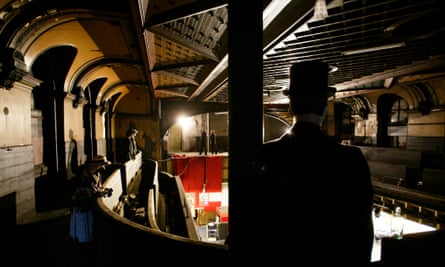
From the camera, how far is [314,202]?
1.12 metres

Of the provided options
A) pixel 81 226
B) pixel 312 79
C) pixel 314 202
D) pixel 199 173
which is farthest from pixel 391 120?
pixel 81 226

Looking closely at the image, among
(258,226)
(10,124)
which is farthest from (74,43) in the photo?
(258,226)

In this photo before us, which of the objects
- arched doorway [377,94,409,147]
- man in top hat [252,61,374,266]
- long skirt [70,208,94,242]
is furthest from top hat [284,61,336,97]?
arched doorway [377,94,409,147]

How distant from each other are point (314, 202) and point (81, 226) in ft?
12.6

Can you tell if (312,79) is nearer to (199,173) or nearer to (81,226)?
(81,226)

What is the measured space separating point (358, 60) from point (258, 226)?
4.14m

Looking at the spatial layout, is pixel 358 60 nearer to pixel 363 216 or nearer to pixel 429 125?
pixel 363 216

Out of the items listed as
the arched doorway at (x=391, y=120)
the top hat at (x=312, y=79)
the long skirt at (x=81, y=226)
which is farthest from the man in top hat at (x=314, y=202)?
the arched doorway at (x=391, y=120)

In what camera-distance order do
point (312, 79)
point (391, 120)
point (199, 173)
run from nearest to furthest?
point (312, 79), point (391, 120), point (199, 173)

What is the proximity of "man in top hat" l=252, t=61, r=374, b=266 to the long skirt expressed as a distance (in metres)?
3.47

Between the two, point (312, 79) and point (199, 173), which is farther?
point (199, 173)

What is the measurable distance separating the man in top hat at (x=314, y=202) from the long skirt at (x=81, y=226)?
347 cm

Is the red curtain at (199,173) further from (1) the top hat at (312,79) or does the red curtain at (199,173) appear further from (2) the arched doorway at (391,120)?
(1) the top hat at (312,79)

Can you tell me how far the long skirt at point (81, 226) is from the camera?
3.54m
